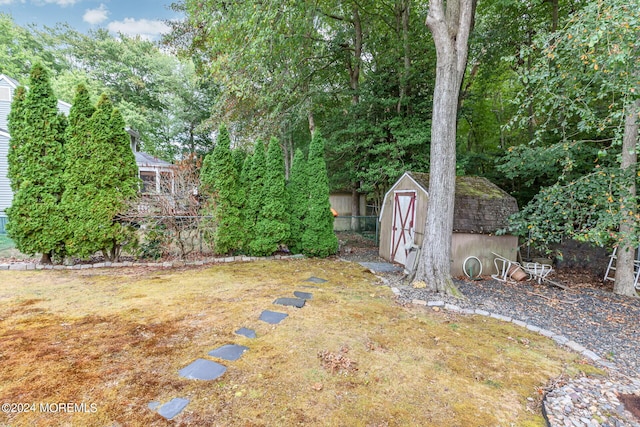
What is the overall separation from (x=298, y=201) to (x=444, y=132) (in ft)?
14.1

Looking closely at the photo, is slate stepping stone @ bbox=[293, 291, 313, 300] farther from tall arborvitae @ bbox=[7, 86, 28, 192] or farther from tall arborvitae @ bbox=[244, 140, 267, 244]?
tall arborvitae @ bbox=[7, 86, 28, 192]

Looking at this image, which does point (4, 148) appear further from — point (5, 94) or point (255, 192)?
point (255, 192)

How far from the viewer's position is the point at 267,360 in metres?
2.84

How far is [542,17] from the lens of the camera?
10.2 meters

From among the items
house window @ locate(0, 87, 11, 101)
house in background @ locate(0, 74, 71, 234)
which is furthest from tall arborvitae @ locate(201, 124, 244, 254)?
house window @ locate(0, 87, 11, 101)

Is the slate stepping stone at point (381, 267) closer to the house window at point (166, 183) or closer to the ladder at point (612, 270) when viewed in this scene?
the ladder at point (612, 270)

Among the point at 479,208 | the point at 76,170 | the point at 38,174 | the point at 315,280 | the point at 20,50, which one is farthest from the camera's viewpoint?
the point at 20,50

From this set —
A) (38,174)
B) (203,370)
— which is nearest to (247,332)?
(203,370)

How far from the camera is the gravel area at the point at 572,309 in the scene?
3490 mm

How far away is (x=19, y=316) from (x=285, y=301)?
3.49 m

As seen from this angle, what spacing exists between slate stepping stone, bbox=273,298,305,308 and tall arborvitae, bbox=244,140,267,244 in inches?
141

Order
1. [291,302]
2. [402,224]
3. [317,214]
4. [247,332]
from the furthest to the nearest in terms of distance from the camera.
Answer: [317,214], [402,224], [291,302], [247,332]

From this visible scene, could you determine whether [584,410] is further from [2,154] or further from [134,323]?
[2,154]

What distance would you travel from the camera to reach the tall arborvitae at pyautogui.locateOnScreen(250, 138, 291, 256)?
771 cm
